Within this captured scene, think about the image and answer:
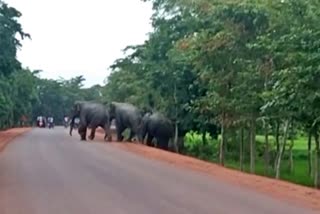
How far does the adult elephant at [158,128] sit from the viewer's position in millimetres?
43688

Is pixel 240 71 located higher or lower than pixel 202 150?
higher

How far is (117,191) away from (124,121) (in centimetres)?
2969

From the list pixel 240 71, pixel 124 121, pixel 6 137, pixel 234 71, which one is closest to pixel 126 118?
pixel 124 121

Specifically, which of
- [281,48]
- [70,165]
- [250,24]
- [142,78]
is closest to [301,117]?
[281,48]

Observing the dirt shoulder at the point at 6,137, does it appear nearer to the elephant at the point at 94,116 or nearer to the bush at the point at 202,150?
the elephant at the point at 94,116

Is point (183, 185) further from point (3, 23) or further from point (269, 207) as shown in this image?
point (3, 23)

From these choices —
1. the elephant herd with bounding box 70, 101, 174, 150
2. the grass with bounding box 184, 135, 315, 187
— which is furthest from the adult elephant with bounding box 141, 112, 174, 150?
the grass with bounding box 184, 135, 315, 187

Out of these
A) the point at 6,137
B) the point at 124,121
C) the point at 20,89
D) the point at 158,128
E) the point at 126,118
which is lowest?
the point at 6,137

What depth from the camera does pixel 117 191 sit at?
15.1m

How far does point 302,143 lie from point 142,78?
3152 centimetres

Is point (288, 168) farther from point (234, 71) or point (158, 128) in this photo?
point (234, 71)

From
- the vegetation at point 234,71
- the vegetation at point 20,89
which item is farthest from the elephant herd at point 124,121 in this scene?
the vegetation at point 20,89

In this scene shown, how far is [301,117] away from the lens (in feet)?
68.4

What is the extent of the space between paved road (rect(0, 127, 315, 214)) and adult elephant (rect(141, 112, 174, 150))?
20.2 meters
